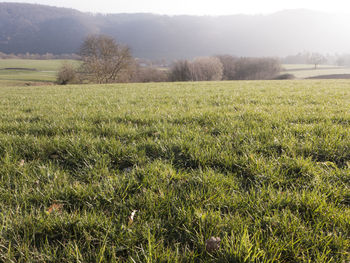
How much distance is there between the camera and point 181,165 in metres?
2.99

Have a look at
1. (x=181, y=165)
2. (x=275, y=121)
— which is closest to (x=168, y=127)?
(x=181, y=165)

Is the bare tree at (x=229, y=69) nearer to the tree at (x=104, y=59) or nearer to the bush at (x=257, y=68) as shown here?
the bush at (x=257, y=68)

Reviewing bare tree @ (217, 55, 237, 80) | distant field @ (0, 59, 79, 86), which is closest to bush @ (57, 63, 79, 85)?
distant field @ (0, 59, 79, 86)

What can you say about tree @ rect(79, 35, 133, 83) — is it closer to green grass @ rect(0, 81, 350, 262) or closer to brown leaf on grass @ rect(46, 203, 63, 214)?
green grass @ rect(0, 81, 350, 262)

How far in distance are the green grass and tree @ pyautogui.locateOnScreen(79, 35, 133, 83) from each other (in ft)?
142

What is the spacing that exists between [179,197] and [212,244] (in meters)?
0.64

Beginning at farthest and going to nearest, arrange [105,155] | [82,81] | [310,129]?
[82,81]
[310,129]
[105,155]

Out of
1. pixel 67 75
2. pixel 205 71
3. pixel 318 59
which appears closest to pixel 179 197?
pixel 67 75

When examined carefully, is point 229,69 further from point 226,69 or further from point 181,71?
point 181,71

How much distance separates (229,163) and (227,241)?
1385 mm

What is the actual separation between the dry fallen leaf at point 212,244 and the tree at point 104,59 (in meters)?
45.9

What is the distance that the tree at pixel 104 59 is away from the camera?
42.5 metres

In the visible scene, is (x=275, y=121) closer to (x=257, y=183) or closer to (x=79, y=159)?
(x=257, y=183)

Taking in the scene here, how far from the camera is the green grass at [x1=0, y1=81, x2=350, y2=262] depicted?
161 centimetres
